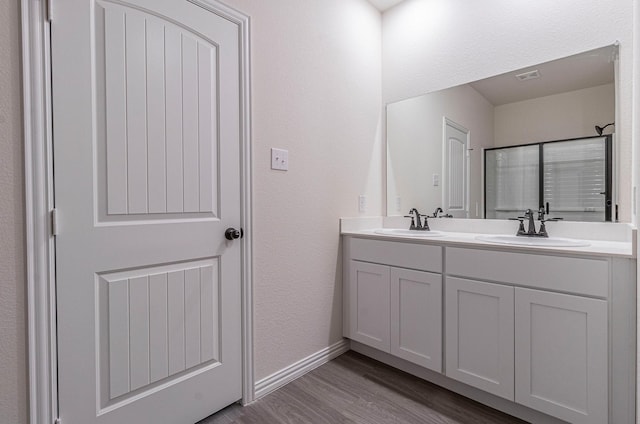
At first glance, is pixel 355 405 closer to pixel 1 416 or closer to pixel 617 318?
pixel 617 318

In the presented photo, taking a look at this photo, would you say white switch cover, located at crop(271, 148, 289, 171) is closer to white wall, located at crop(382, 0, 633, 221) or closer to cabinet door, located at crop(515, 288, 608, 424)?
white wall, located at crop(382, 0, 633, 221)

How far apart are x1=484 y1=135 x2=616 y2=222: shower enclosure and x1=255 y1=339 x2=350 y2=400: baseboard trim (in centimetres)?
132

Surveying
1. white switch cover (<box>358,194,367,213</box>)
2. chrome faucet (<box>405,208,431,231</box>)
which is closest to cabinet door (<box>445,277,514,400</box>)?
chrome faucet (<box>405,208,431,231</box>)

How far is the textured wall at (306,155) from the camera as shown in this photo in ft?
5.75

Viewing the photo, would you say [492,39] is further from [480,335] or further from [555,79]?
[480,335]

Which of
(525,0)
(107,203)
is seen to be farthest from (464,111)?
(107,203)

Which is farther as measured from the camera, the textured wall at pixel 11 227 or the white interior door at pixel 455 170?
the white interior door at pixel 455 170

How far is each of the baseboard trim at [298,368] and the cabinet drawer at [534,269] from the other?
3.17ft

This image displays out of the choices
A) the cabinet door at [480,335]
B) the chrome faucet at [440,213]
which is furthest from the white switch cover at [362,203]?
the cabinet door at [480,335]

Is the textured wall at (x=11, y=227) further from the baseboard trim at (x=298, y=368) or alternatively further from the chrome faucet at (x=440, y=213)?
the chrome faucet at (x=440, y=213)

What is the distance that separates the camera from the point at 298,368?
76.2 inches

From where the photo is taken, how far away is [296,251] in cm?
193

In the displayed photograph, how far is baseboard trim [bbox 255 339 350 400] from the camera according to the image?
1752mm

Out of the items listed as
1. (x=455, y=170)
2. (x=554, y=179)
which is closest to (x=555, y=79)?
(x=554, y=179)
